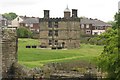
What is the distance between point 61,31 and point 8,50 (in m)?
56.9

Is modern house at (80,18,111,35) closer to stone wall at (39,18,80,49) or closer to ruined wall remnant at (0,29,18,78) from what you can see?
stone wall at (39,18,80,49)

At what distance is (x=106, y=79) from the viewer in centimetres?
2045

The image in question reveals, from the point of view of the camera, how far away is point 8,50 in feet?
59.1

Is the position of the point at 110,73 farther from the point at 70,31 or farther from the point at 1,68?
the point at 70,31

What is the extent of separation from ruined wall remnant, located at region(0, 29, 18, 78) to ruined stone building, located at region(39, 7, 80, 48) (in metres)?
55.0

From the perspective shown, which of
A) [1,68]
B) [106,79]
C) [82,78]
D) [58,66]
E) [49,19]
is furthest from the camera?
[49,19]

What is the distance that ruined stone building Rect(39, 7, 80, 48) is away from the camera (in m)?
74.1

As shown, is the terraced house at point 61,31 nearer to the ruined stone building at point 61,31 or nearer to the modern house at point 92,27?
the ruined stone building at point 61,31

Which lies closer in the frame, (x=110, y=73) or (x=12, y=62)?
(x=12, y=62)

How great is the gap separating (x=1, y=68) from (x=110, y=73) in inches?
247

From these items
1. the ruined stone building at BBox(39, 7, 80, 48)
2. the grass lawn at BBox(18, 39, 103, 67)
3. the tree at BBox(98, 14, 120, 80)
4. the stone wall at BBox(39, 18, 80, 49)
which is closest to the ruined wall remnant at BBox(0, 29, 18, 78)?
the tree at BBox(98, 14, 120, 80)

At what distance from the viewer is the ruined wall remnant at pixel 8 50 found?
17.6 meters

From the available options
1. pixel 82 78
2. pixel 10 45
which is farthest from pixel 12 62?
pixel 82 78

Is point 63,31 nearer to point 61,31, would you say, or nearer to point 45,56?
point 61,31
